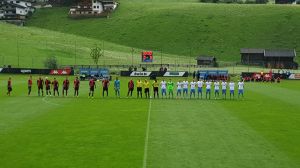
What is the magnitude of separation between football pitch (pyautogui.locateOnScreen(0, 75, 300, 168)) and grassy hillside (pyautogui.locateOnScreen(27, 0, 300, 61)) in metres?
106

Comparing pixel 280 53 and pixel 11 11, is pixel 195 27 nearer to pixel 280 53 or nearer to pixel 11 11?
pixel 280 53

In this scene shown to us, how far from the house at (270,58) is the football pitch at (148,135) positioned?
8787 centimetres

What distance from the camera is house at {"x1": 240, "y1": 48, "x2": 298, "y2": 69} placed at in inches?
5094

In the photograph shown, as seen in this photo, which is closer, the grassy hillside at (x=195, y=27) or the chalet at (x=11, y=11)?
the grassy hillside at (x=195, y=27)

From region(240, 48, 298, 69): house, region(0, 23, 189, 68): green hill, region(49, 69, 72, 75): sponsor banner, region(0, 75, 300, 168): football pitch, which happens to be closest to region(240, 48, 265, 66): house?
region(240, 48, 298, 69): house

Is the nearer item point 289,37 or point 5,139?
point 5,139

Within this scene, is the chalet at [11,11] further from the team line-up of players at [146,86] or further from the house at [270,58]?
the team line-up of players at [146,86]

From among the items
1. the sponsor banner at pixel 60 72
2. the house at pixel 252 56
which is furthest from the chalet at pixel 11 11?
the sponsor banner at pixel 60 72

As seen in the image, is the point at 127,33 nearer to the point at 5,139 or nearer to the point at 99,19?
the point at 99,19

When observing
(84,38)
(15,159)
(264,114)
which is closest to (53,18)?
(84,38)

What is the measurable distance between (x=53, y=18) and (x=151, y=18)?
4006 centimetres

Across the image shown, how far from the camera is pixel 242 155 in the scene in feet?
70.7

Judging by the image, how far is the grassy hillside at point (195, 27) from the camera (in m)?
154

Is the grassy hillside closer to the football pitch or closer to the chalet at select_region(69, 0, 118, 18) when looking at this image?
the chalet at select_region(69, 0, 118, 18)
